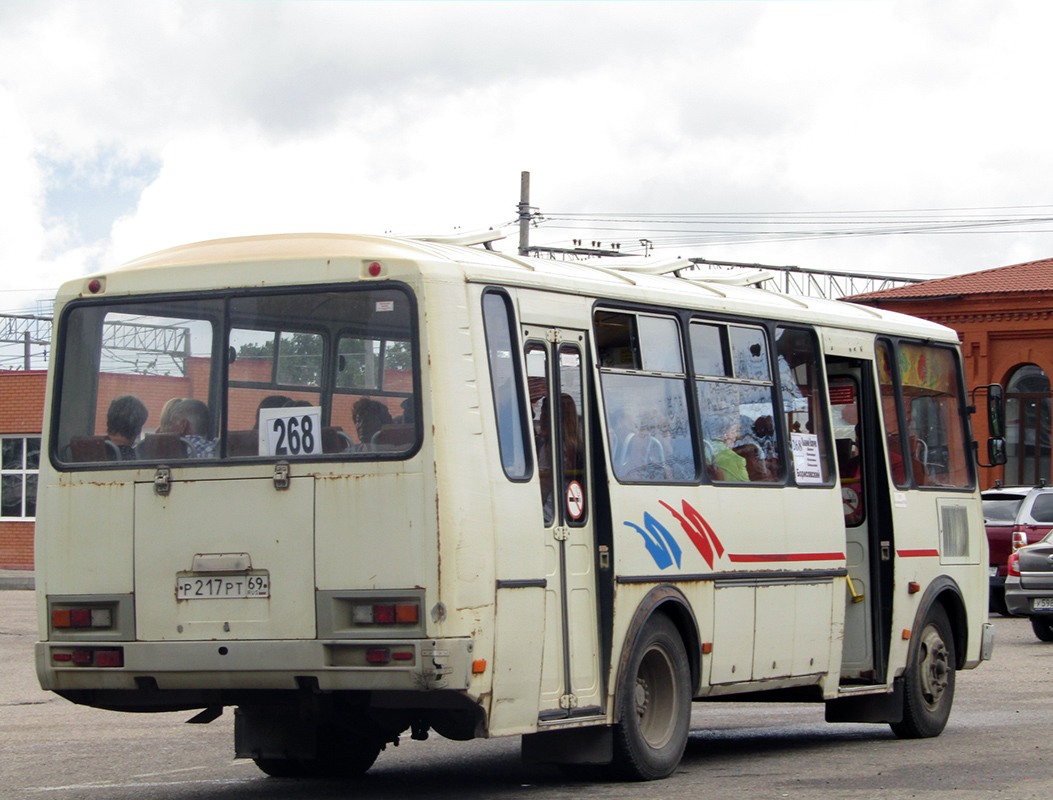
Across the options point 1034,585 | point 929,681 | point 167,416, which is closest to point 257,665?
point 167,416

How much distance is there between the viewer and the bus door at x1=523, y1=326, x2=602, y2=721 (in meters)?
8.90

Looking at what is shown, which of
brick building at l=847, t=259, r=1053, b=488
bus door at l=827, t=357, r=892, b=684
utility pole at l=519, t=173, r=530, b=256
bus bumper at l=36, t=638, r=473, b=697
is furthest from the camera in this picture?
brick building at l=847, t=259, r=1053, b=488

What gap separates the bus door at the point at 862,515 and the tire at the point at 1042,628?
403 inches

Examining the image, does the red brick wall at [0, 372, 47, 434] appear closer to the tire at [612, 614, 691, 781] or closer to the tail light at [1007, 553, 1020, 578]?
the tail light at [1007, 553, 1020, 578]

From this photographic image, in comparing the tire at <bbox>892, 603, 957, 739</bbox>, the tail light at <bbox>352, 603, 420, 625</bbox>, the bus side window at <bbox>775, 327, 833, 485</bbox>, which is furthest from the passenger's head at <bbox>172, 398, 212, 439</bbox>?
the tire at <bbox>892, 603, 957, 739</bbox>

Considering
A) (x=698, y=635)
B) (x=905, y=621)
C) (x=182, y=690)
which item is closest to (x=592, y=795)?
(x=698, y=635)

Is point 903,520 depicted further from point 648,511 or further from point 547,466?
point 547,466

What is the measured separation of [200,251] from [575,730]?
3324mm

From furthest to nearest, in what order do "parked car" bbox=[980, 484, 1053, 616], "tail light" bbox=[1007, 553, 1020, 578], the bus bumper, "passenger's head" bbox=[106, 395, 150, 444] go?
"parked car" bbox=[980, 484, 1053, 616]
"tail light" bbox=[1007, 553, 1020, 578]
"passenger's head" bbox=[106, 395, 150, 444]
the bus bumper

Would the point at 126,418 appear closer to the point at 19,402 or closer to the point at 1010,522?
the point at 1010,522

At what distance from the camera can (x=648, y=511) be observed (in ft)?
32.0

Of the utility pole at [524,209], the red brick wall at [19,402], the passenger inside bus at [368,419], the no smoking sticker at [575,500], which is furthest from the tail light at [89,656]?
the red brick wall at [19,402]

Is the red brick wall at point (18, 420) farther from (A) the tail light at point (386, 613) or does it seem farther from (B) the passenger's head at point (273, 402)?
(A) the tail light at point (386, 613)

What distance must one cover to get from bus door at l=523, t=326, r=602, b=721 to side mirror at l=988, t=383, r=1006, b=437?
496 centimetres
